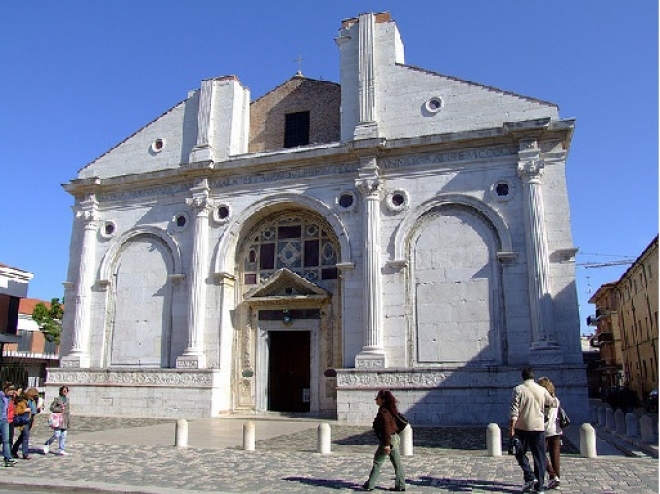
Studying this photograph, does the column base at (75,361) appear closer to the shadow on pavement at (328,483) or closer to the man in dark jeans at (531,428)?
the shadow on pavement at (328,483)

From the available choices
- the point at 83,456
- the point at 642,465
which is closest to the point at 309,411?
the point at 83,456

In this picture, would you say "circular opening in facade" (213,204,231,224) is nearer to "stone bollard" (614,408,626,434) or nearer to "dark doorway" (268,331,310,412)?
"dark doorway" (268,331,310,412)

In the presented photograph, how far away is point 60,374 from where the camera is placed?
20.6 metres

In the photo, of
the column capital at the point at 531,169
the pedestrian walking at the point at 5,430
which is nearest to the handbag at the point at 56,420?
the pedestrian walking at the point at 5,430

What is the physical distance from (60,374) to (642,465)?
1819 cm

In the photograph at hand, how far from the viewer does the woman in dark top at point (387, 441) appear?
24.9 feet

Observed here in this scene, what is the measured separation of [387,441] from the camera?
756 centimetres

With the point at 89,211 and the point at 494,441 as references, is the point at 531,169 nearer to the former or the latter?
the point at 494,441

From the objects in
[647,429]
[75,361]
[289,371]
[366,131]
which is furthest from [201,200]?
[647,429]

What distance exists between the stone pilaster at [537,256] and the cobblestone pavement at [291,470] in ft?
13.6

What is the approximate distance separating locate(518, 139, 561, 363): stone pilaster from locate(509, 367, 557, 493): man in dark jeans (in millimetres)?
8517

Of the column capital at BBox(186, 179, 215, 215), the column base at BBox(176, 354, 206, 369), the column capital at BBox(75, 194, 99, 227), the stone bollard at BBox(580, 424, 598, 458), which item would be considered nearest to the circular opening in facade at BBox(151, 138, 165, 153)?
the column capital at BBox(186, 179, 215, 215)

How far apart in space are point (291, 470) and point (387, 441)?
A: 2506 mm

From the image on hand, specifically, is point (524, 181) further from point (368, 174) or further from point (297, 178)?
point (297, 178)
